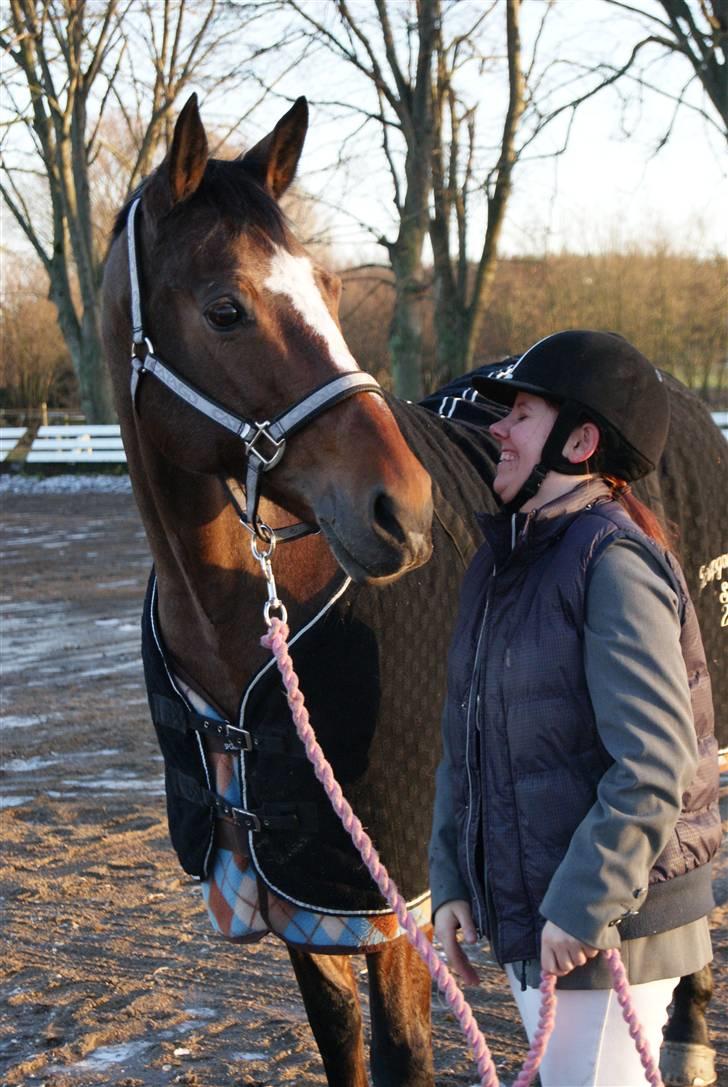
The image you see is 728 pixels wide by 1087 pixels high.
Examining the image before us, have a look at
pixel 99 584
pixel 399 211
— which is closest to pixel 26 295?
→ pixel 399 211

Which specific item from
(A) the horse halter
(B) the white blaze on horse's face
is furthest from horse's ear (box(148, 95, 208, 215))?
(B) the white blaze on horse's face

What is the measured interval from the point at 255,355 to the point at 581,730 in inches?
39.0

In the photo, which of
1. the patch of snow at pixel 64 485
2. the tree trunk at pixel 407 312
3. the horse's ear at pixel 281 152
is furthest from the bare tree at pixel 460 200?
the horse's ear at pixel 281 152

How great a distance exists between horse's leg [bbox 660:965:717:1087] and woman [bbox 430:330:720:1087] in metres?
1.43

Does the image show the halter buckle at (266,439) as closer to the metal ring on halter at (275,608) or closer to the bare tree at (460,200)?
the metal ring on halter at (275,608)

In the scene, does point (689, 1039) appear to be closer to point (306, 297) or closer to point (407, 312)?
point (306, 297)

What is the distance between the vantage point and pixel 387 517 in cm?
212

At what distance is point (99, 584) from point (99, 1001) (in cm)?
704

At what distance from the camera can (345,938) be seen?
251 cm

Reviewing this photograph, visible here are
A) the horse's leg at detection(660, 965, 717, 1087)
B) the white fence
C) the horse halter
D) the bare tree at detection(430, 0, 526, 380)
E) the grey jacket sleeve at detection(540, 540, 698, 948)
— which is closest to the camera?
the grey jacket sleeve at detection(540, 540, 698, 948)

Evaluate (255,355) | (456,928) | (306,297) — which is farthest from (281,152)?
(456,928)

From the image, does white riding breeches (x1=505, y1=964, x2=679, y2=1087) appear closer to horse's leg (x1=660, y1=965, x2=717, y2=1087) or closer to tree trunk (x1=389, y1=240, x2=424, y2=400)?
horse's leg (x1=660, y1=965, x2=717, y2=1087)

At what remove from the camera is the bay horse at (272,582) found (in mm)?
2283

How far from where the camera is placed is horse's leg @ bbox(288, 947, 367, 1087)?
2641 mm
